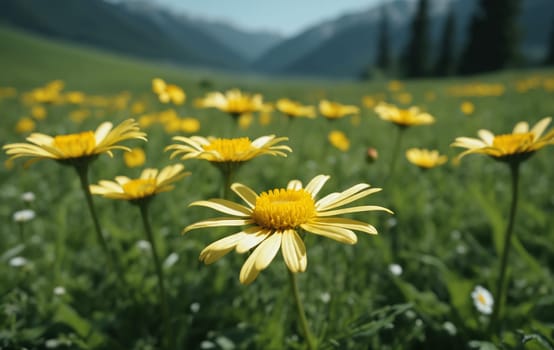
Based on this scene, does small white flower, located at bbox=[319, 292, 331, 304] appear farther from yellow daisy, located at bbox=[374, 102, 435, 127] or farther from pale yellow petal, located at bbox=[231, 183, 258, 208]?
yellow daisy, located at bbox=[374, 102, 435, 127]

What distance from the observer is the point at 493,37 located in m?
35.7

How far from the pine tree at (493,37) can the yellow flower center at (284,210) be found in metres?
42.0

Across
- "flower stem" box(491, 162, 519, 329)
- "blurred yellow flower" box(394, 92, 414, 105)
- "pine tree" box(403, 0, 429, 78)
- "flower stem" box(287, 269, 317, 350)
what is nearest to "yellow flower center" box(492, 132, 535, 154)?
"flower stem" box(491, 162, 519, 329)

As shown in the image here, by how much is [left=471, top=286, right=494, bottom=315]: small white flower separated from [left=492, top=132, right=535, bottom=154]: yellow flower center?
65 cm

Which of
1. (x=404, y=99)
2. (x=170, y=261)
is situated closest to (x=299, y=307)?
(x=170, y=261)

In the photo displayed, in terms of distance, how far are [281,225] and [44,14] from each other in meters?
174

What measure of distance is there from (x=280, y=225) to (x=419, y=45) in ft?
164

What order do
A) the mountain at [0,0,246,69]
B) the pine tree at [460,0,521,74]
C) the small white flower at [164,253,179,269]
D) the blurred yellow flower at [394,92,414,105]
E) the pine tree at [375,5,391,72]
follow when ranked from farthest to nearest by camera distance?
the mountain at [0,0,246,69] < the pine tree at [375,5,391,72] < the pine tree at [460,0,521,74] < the blurred yellow flower at [394,92,414,105] < the small white flower at [164,253,179,269]

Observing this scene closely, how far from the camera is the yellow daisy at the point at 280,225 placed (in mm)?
Answer: 903

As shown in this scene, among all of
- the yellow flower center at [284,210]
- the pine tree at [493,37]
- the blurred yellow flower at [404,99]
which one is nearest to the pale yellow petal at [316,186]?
the yellow flower center at [284,210]

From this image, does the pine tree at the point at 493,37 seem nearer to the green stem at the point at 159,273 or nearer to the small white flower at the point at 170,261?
the small white flower at the point at 170,261

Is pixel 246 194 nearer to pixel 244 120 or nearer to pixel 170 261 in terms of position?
pixel 170 261

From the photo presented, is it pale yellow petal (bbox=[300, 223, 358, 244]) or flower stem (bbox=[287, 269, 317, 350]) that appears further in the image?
flower stem (bbox=[287, 269, 317, 350])

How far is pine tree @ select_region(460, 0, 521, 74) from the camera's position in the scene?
35281mm
